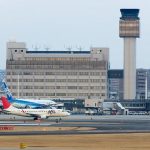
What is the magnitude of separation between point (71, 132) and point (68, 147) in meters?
29.3

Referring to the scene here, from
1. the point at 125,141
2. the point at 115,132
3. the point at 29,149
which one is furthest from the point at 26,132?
the point at 29,149

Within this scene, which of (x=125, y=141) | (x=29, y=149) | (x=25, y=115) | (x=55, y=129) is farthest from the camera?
(x=25, y=115)

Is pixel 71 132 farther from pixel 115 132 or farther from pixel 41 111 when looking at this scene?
pixel 41 111

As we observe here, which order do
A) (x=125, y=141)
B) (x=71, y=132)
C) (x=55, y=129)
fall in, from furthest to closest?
(x=55, y=129)
(x=71, y=132)
(x=125, y=141)

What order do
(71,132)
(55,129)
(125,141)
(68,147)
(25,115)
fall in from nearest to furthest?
(68,147), (125,141), (71,132), (55,129), (25,115)

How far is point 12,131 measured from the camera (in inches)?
5108

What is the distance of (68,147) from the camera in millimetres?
95875

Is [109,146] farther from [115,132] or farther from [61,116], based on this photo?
[61,116]

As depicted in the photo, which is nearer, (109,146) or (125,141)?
(109,146)

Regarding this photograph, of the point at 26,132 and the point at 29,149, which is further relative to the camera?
the point at 26,132

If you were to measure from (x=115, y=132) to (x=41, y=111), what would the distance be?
191ft

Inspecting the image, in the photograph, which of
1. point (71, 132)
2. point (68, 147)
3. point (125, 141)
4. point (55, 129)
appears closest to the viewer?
point (68, 147)

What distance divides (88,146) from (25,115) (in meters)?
84.1

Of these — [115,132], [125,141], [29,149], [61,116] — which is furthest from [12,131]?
[61,116]
